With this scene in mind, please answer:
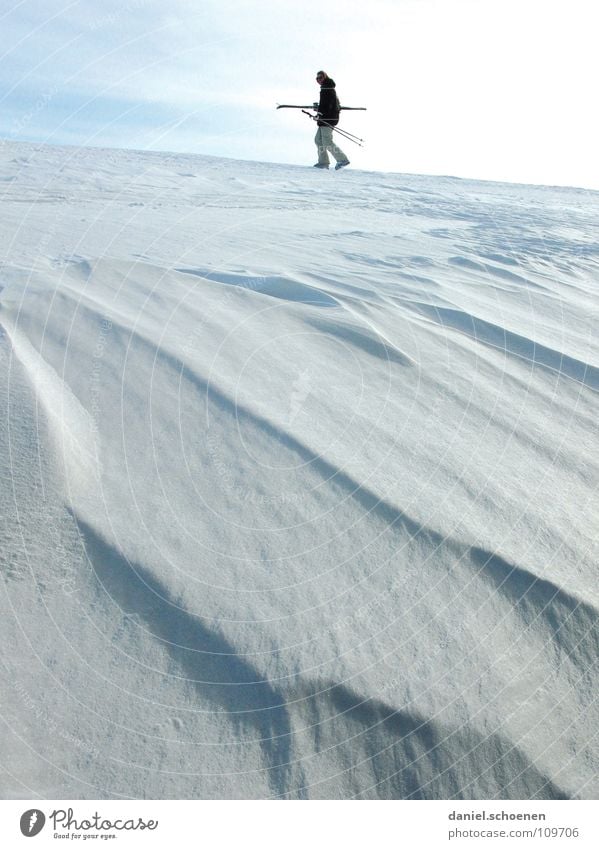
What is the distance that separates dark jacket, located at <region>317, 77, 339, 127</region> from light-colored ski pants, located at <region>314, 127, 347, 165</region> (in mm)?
220

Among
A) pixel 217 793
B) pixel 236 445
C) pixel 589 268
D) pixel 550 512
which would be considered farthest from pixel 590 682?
pixel 589 268

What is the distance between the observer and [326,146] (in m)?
5.91

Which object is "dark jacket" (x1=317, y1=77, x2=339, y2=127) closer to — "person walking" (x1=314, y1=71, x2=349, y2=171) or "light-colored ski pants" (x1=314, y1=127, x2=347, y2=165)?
"person walking" (x1=314, y1=71, x2=349, y2=171)

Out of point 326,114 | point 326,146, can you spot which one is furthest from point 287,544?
point 326,146

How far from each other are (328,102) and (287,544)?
4.91 meters

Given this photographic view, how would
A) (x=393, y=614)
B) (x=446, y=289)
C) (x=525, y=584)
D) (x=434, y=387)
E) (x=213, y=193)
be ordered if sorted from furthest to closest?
(x=213, y=193)
(x=446, y=289)
(x=434, y=387)
(x=525, y=584)
(x=393, y=614)

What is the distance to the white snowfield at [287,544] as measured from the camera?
145 centimetres

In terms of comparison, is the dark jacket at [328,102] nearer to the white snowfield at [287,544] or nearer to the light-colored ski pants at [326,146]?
the light-colored ski pants at [326,146]

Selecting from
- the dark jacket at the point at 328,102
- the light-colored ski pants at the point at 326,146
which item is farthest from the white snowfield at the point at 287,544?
the light-colored ski pants at the point at 326,146

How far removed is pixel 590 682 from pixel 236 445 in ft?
4.91

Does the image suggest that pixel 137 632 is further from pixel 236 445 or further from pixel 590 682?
pixel 590 682

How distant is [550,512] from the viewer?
2.22 metres

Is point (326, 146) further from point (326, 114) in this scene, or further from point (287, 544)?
point (287, 544)

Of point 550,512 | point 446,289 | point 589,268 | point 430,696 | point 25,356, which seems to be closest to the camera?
point 430,696
